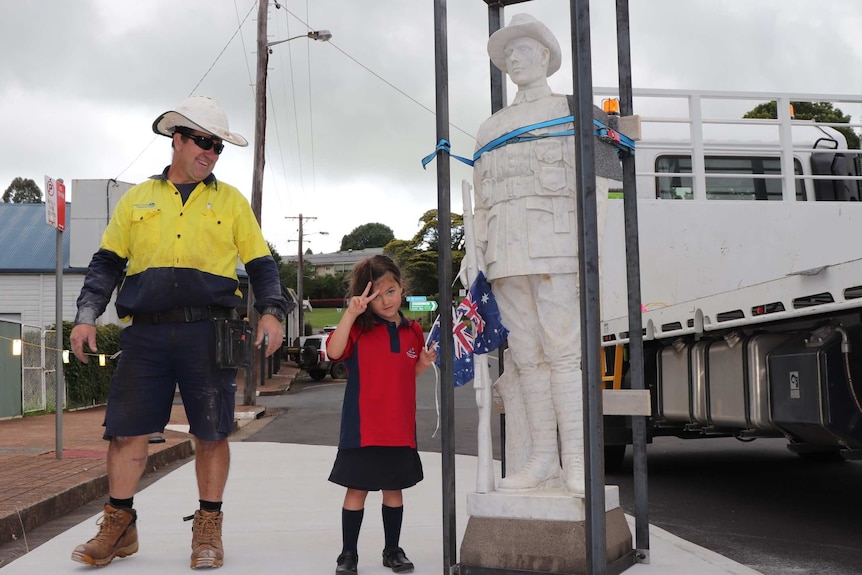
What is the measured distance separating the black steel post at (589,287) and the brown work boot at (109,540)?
1969mm

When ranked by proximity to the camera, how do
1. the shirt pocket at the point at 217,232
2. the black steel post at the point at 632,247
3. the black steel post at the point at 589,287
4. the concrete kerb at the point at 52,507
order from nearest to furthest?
the black steel post at the point at 589,287, the shirt pocket at the point at 217,232, the black steel post at the point at 632,247, the concrete kerb at the point at 52,507

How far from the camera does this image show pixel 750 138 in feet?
30.2

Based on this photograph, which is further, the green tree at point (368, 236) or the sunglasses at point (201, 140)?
the green tree at point (368, 236)

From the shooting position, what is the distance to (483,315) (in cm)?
415

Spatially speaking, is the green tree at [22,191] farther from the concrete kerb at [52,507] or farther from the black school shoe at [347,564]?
the black school shoe at [347,564]

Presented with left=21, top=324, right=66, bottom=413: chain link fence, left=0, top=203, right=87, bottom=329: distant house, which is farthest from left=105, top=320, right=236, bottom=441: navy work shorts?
left=0, top=203, right=87, bottom=329: distant house

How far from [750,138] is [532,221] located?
5.93 m

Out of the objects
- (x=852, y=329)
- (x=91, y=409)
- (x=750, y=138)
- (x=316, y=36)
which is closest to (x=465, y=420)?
(x=750, y=138)

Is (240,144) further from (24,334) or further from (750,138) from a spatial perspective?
(24,334)

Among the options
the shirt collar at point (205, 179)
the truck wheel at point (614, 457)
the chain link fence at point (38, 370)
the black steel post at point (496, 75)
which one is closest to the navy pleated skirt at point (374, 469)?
the black steel post at point (496, 75)

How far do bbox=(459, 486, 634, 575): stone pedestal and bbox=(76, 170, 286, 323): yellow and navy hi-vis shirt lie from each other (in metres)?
1.27

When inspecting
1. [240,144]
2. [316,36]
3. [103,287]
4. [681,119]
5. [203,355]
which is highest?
[316,36]

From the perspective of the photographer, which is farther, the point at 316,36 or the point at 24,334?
the point at 316,36

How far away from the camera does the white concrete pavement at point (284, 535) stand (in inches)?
159
